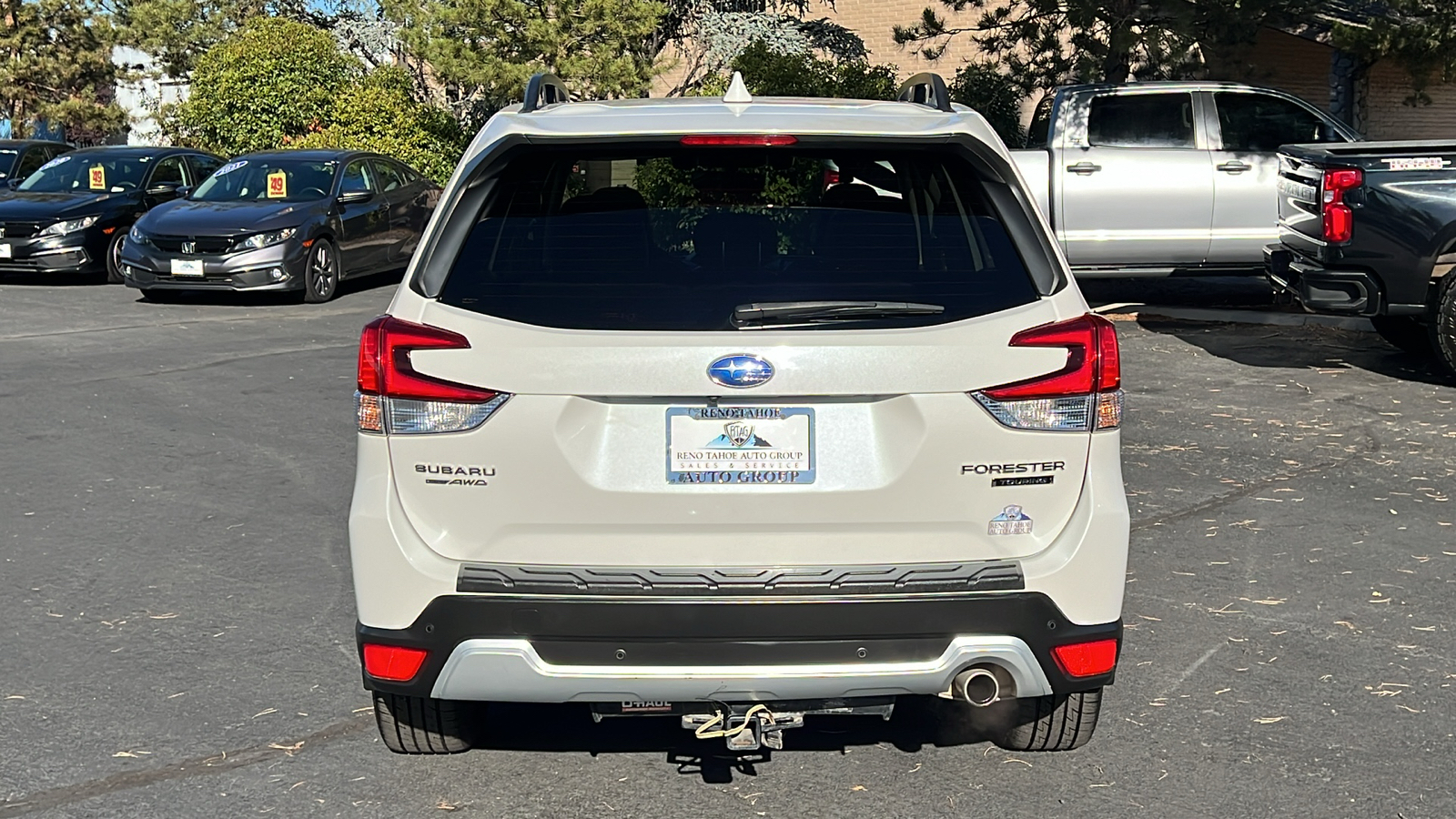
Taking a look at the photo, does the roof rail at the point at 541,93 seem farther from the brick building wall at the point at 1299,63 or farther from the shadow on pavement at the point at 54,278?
the brick building wall at the point at 1299,63

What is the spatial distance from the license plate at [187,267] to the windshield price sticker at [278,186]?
161 centimetres

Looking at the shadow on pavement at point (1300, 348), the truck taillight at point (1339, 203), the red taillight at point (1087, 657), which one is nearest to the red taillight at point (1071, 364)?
the red taillight at point (1087, 657)

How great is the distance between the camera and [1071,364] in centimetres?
391

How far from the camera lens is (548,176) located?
415 cm

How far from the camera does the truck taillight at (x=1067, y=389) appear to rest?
388cm

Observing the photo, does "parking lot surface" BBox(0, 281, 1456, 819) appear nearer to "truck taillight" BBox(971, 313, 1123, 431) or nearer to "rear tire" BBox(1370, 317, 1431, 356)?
"truck taillight" BBox(971, 313, 1123, 431)

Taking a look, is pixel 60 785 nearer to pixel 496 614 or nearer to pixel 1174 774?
pixel 496 614

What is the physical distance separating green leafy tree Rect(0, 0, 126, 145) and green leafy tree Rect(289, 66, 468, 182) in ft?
36.3

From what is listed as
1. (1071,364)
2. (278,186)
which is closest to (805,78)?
(278,186)

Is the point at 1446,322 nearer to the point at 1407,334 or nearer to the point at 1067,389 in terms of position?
the point at 1407,334

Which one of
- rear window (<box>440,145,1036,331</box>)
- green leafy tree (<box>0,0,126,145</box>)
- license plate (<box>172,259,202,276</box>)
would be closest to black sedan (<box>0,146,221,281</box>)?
license plate (<box>172,259,202,276</box>)

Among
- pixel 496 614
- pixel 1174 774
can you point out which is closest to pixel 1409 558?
pixel 1174 774

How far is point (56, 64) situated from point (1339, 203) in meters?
30.1

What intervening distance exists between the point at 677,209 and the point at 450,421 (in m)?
0.86
